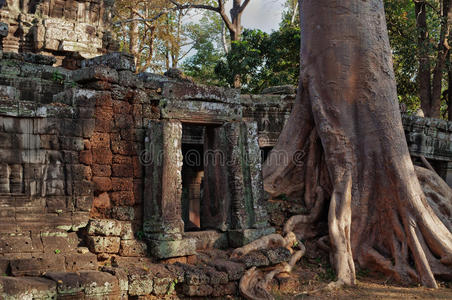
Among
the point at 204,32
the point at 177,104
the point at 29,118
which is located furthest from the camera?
the point at 204,32

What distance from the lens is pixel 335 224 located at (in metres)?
6.69

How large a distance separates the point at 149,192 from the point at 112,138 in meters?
0.75

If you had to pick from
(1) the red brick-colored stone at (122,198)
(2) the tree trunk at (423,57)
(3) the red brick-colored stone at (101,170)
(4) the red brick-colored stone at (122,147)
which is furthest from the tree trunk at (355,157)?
(2) the tree trunk at (423,57)

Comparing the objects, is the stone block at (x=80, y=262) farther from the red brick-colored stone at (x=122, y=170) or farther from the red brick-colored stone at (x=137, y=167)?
the red brick-colored stone at (x=137, y=167)

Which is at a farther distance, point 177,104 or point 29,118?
point 177,104

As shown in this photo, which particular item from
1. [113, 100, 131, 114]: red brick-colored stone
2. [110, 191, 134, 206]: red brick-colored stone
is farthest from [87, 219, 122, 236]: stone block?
[113, 100, 131, 114]: red brick-colored stone

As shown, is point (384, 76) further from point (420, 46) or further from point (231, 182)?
point (420, 46)

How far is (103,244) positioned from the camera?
17.4 ft

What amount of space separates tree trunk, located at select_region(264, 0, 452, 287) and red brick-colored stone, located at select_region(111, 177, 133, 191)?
2311mm

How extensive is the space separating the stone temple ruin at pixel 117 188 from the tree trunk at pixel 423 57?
24.3 ft

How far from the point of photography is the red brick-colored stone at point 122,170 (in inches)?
229

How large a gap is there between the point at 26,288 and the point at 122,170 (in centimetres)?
202

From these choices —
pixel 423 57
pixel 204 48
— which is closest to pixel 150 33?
pixel 204 48

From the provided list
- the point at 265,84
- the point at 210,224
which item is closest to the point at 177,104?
the point at 210,224
